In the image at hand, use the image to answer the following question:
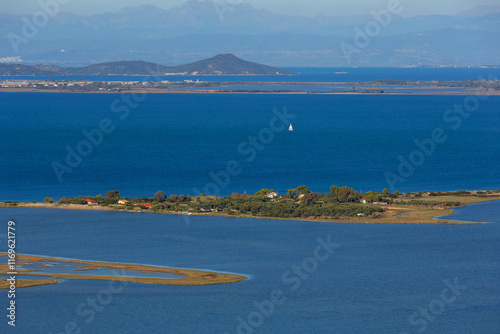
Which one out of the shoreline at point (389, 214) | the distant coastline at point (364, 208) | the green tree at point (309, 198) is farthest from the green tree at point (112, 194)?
the green tree at point (309, 198)

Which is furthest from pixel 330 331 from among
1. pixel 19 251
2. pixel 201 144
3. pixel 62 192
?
pixel 201 144

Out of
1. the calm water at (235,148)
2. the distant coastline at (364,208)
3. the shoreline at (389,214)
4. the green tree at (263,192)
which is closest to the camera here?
the shoreline at (389,214)

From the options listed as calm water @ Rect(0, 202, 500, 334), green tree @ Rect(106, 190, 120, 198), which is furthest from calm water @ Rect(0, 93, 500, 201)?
calm water @ Rect(0, 202, 500, 334)

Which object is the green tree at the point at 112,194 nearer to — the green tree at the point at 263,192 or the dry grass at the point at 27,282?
the green tree at the point at 263,192

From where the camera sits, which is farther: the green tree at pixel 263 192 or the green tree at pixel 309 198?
the green tree at pixel 263 192

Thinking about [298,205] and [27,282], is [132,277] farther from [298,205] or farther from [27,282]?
[298,205]

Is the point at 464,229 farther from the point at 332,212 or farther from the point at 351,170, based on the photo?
the point at 351,170

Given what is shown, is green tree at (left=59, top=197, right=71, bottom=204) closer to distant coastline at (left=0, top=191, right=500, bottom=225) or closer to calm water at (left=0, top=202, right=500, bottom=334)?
distant coastline at (left=0, top=191, right=500, bottom=225)
